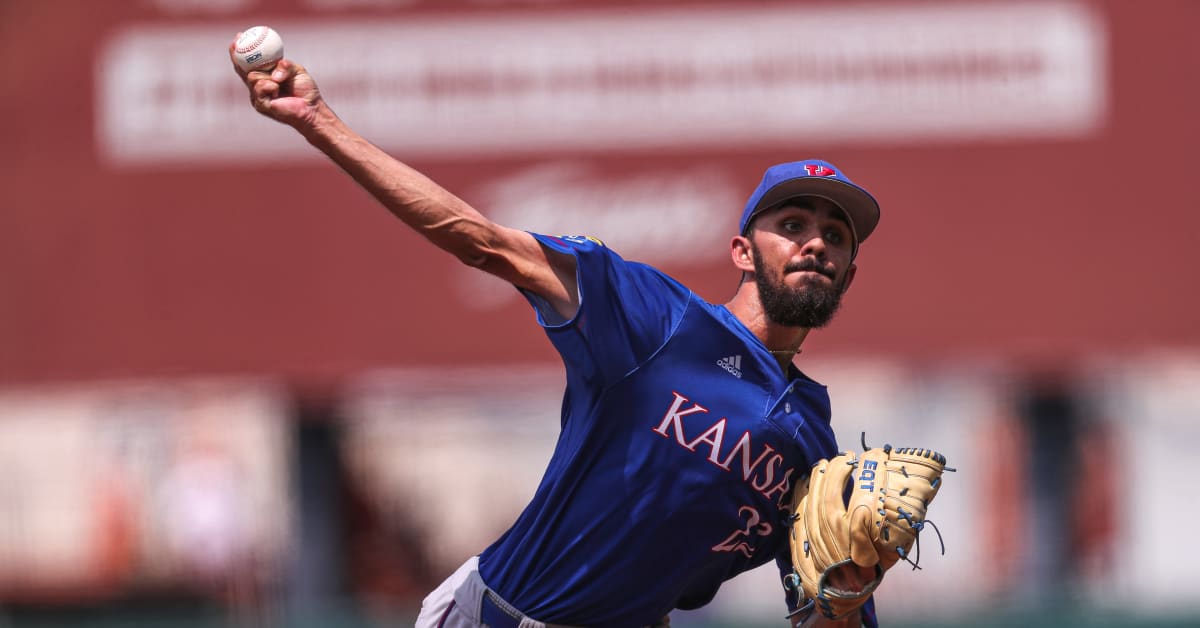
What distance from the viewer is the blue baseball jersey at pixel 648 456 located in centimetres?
358

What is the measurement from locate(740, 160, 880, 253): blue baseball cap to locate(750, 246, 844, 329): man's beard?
178 mm

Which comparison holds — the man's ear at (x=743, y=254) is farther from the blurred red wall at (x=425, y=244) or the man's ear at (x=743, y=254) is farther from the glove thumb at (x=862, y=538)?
the blurred red wall at (x=425, y=244)

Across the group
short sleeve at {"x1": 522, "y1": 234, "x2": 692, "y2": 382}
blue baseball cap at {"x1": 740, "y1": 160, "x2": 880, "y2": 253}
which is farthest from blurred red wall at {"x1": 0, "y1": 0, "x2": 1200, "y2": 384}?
short sleeve at {"x1": 522, "y1": 234, "x2": 692, "y2": 382}

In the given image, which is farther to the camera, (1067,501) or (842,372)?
(842,372)

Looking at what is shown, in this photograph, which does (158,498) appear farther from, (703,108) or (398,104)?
(703,108)

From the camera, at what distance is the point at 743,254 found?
3.97 meters

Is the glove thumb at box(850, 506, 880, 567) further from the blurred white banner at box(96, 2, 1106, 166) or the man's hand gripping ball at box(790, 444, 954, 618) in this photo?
the blurred white banner at box(96, 2, 1106, 166)

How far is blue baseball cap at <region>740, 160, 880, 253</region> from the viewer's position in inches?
152

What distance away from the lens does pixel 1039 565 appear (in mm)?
9359

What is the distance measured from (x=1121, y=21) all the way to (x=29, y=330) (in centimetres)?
639

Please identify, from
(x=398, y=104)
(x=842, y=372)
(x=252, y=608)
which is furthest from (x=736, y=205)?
(x=842, y=372)

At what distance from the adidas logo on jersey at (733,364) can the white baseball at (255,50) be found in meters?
1.21

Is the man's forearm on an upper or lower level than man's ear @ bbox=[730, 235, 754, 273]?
upper

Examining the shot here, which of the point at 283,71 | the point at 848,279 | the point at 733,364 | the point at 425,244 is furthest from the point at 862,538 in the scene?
the point at 425,244
